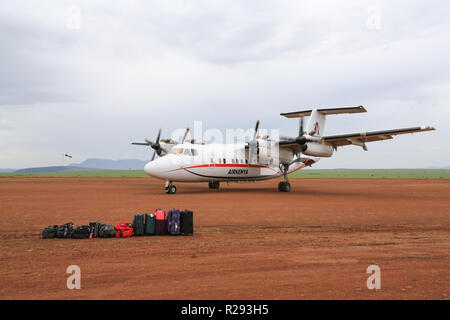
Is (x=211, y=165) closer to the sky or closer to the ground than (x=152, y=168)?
closer to the sky

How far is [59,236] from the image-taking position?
8.54 m

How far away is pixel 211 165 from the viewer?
2442 cm

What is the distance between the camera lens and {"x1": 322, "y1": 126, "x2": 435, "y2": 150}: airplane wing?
773 inches

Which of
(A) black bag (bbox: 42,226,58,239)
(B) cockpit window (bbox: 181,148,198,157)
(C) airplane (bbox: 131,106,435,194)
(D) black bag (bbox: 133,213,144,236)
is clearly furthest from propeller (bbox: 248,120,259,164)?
(A) black bag (bbox: 42,226,58,239)

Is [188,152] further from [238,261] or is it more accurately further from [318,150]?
[238,261]

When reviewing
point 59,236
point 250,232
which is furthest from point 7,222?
point 250,232

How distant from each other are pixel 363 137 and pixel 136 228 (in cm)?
1781

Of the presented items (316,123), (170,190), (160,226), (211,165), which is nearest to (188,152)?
(211,165)

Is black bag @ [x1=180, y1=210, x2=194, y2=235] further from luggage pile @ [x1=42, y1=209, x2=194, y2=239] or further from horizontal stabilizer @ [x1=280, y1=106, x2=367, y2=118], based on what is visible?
horizontal stabilizer @ [x1=280, y1=106, x2=367, y2=118]

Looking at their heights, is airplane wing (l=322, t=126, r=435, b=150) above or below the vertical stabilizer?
below

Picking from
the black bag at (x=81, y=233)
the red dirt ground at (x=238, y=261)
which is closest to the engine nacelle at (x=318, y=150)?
the red dirt ground at (x=238, y=261)

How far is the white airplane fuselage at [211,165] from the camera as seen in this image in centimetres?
2181

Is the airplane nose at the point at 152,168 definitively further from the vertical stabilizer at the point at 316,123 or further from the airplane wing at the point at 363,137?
the vertical stabilizer at the point at 316,123
